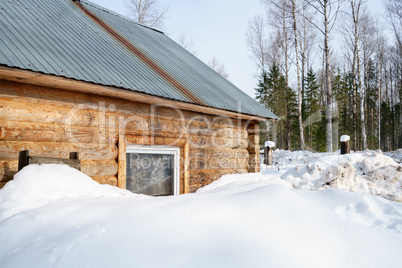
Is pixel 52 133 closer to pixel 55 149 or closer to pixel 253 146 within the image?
pixel 55 149

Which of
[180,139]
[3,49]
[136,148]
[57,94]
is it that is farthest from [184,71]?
[3,49]

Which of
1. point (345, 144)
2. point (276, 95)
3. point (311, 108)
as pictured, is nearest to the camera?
point (345, 144)

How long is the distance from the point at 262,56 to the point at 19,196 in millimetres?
24591

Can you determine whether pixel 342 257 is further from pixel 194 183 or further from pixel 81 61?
pixel 81 61

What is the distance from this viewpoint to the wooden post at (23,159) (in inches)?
128

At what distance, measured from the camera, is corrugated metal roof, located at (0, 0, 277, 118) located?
3.71m

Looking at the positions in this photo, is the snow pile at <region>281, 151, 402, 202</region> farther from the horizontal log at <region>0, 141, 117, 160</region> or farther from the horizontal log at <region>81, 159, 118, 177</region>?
the horizontal log at <region>0, 141, 117, 160</region>

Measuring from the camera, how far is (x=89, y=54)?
468 cm

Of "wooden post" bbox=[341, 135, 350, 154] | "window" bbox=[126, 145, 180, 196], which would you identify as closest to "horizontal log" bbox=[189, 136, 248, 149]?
"window" bbox=[126, 145, 180, 196]

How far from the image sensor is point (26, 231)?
2410 mm

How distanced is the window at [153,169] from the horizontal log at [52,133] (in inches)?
24.5

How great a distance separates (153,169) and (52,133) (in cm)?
201

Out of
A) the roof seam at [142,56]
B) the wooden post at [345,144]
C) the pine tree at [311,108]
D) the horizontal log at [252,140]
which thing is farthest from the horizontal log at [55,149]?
the pine tree at [311,108]

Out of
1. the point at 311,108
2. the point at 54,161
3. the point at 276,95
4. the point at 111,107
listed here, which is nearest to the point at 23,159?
the point at 54,161
